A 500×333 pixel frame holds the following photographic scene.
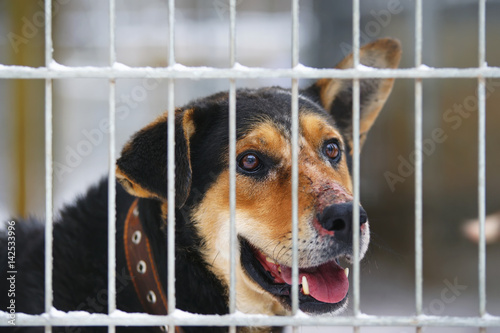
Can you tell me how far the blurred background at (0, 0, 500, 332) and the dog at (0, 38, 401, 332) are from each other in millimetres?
2770

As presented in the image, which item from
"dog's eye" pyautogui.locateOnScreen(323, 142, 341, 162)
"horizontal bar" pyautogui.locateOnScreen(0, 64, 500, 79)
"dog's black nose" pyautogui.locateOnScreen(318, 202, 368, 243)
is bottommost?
"dog's black nose" pyautogui.locateOnScreen(318, 202, 368, 243)

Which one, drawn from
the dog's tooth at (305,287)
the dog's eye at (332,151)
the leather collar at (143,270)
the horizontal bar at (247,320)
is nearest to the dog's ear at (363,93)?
the dog's eye at (332,151)

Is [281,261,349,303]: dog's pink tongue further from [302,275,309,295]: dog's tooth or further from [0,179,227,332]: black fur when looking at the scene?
[0,179,227,332]: black fur

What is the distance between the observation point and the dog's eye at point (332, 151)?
94.4 inches

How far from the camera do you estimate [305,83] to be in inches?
206

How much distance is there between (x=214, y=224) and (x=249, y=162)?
0.97ft

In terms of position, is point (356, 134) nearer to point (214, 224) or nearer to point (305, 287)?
point (305, 287)

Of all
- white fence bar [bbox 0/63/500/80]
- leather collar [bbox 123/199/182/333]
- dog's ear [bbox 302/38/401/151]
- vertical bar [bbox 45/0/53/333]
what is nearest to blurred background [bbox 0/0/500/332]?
dog's ear [bbox 302/38/401/151]

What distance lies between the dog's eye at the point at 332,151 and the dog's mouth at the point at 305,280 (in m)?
0.51

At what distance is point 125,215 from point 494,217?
4083mm

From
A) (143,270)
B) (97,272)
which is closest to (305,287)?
(143,270)

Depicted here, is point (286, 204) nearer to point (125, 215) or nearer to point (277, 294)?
Answer: point (277, 294)

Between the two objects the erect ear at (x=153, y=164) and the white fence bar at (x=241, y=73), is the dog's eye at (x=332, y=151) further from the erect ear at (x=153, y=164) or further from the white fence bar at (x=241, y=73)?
the white fence bar at (x=241, y=73)

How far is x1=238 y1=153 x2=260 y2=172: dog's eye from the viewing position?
7.29 feet
